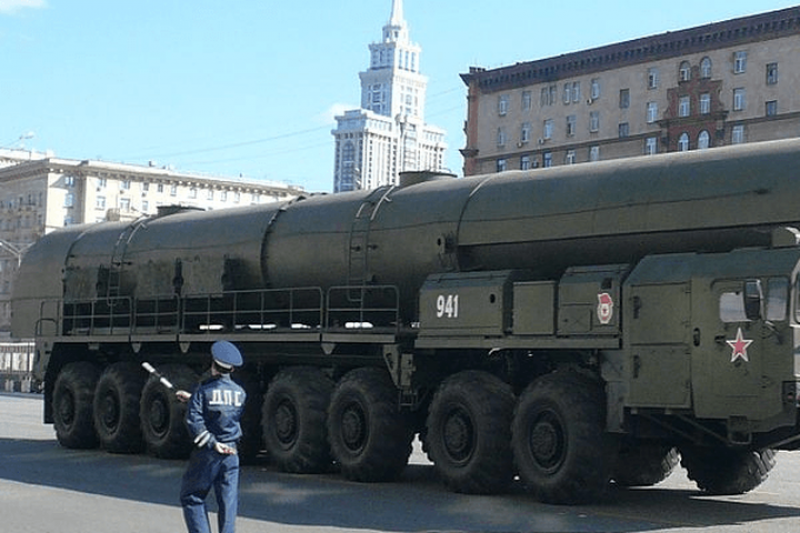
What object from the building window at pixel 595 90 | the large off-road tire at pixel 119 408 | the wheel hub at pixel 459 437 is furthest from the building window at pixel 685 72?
the wheel hub at pixel 459 437

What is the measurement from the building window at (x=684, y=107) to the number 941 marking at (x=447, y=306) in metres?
71.9

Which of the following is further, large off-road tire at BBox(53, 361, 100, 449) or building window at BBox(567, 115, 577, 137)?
building window at BBox(567, 115, 577, 137)

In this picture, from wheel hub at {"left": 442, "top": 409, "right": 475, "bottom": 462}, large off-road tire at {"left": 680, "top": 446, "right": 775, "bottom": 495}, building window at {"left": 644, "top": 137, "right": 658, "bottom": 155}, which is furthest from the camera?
building window at {"left": 644, "top": 137, "right": 658, "bottom": 155}

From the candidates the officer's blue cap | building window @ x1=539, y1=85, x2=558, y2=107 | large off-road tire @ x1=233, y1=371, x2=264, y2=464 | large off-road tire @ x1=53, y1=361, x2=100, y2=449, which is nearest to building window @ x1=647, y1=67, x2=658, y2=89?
building window @ x1=539, y1=85, x2=558, y2=107

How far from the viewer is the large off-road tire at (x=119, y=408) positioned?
21906 mm

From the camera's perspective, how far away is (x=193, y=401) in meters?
10.8

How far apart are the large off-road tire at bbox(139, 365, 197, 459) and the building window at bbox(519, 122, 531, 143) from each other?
77028 millimetres

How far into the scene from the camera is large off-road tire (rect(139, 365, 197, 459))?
20.8 m

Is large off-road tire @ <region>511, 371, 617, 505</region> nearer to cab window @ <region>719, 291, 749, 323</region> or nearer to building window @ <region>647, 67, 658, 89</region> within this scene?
cab window @ <region>719, 291, 749, 323</region>

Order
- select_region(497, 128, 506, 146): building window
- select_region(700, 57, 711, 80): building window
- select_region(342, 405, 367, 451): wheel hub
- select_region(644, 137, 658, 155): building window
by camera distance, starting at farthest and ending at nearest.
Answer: select_region(497, 128, 506, 146): building window, select_region(644, 137, 658, 155): building window, select_region(700, 57, 711, 80): building window, select_region(342, 405, 367, 451): wheel hub

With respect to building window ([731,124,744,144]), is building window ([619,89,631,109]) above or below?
above

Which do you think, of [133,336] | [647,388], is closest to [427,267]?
[647,388]

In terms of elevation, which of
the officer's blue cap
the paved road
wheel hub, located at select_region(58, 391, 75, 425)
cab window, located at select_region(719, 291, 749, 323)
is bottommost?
the paved road

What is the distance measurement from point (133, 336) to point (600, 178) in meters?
9.51
